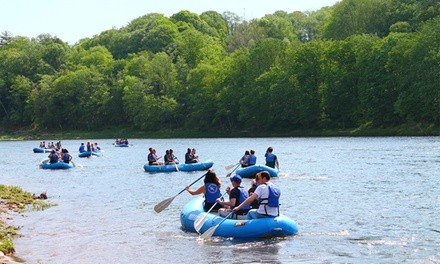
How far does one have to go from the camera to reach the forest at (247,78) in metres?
74.9

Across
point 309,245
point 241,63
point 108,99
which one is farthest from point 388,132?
point 309,245

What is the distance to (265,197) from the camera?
16.4 metres

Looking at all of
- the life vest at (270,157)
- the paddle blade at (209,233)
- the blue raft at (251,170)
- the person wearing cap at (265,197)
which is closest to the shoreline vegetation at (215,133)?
the life vest at (270,157)

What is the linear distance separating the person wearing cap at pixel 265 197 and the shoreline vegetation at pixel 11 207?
582 centimetres

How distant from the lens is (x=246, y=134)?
89.4 m

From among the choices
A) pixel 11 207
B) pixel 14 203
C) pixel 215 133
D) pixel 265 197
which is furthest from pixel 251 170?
pixel 215 133

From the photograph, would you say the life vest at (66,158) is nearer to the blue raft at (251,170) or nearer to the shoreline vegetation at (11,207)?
the blue raft at (251,170)

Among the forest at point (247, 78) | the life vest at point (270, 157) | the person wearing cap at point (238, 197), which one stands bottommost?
the person wearing cap at point (238, 197)

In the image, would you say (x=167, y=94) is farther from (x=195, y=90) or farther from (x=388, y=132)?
(x=388, y=132)

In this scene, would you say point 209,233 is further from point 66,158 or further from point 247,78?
point 247,78

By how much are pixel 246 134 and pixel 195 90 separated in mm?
13461

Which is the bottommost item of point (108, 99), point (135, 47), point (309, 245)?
Result: point (309, 245)

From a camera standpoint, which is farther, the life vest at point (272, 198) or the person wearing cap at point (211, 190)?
the person wearing cap at point (211, 190)

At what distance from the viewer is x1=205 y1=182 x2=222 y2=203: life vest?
18562 mm
